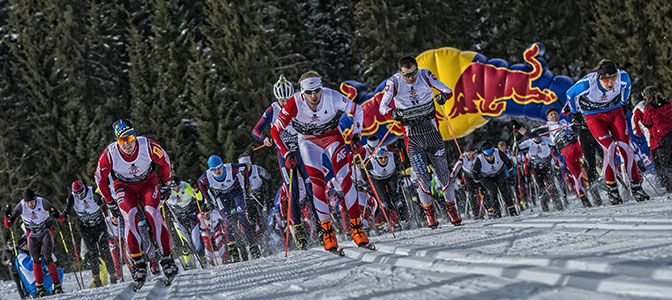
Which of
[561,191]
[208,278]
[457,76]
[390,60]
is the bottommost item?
[561,191]

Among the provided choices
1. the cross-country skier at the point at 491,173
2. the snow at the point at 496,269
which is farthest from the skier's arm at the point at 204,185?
the snow at the point at 496,269

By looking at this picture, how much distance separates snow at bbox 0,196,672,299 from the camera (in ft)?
9.45

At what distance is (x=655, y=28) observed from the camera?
2889 centimetres

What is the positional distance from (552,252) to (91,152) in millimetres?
28395

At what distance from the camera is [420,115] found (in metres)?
7.97

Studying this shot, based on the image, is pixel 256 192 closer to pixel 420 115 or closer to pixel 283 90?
pixel 283 90

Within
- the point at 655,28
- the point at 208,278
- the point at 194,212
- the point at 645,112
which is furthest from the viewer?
the point at 655,28

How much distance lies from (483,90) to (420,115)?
11137 millimetres

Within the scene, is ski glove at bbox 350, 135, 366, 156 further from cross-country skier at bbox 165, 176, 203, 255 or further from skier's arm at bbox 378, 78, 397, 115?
cross-country skier at bbox 165, 176, 203, 255

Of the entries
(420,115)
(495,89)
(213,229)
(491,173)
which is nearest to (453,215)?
(420,115)

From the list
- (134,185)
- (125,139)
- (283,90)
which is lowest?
(134,185)

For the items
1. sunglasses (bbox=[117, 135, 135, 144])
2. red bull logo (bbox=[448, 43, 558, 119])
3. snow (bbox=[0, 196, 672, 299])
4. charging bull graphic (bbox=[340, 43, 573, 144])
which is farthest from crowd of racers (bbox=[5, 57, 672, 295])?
red bull logo (bbox=[448, 43, 558, 119])

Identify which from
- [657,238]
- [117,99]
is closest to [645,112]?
[657,238]

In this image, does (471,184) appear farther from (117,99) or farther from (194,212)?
(117,99)
